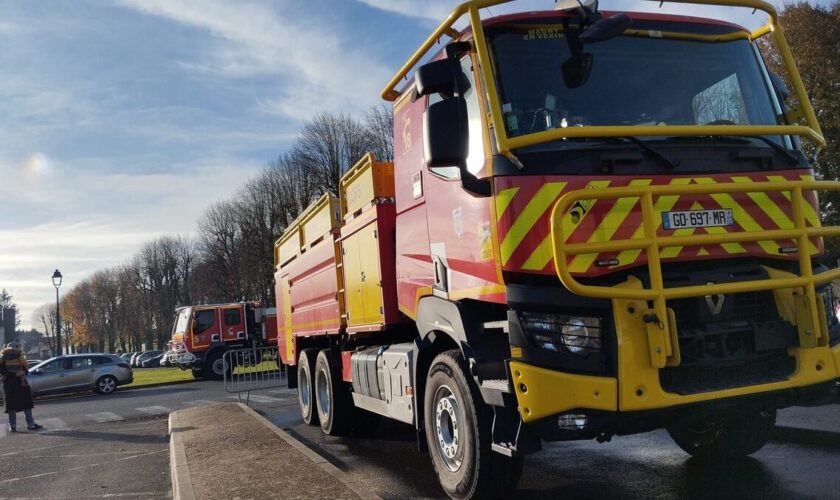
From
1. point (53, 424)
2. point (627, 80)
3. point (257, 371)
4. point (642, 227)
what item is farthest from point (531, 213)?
point (53, 424)

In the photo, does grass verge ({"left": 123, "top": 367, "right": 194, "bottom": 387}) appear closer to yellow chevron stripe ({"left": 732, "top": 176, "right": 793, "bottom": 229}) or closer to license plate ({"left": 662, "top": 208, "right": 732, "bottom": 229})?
license plate ({"left": 662, "top": 208, "right": 732, "bottom": 229})

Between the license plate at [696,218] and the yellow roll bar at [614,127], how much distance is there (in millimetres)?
495

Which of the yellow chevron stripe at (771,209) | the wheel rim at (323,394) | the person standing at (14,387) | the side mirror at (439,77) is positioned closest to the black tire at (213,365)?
the person standing at (14,387)

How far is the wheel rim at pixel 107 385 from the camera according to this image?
23.8m

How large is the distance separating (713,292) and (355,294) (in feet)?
14.5

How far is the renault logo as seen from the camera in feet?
13.6

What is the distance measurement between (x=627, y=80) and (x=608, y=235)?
3.95ft

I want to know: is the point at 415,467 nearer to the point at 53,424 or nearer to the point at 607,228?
the point at 607,228

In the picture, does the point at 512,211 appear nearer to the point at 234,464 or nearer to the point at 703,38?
the point at 703,38

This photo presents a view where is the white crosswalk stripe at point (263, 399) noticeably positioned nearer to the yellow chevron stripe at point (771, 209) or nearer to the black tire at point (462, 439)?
the black tire at point (462, 439)

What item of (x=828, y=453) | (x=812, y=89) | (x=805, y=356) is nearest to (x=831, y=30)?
(x=812, y=89)

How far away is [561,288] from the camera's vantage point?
4074 millimetres

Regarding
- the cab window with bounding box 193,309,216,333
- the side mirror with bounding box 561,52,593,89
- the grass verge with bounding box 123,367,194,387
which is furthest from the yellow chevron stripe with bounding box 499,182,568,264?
Result: the grass verge with bounding box 123,367,194,387

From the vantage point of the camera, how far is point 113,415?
16.1 metres
